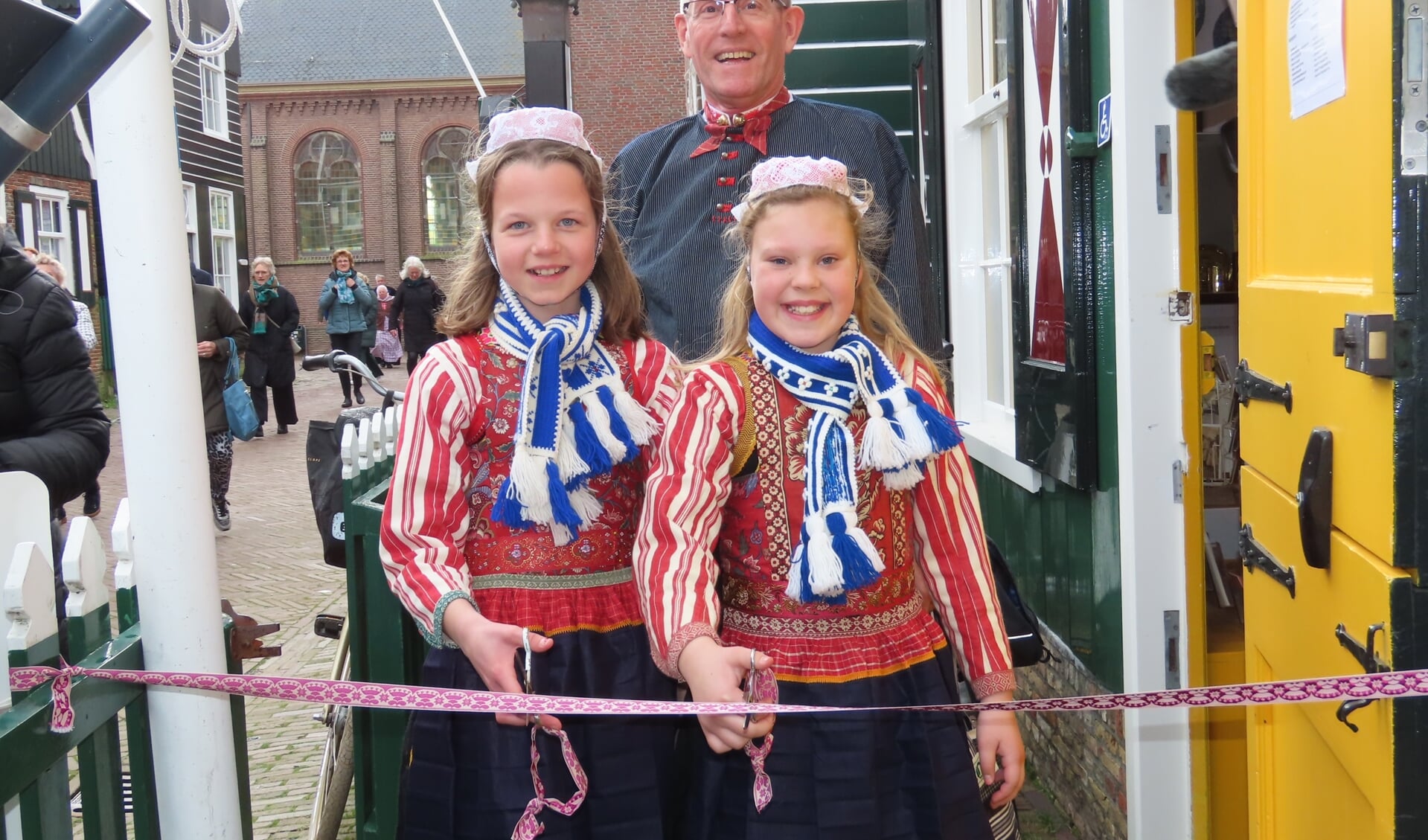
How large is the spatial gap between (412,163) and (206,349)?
26.5 m

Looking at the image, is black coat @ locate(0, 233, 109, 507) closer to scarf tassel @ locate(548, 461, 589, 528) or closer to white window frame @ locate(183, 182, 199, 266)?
scarf tassel @ locate(548, 461, 589, 528)

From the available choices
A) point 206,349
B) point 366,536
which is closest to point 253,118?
point 206,349

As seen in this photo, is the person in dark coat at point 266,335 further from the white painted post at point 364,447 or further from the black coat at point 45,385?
the white painted post at point 364,447

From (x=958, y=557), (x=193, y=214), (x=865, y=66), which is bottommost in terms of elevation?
(x=958, y=557)

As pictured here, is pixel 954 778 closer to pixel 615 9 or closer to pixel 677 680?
pixel 677 680

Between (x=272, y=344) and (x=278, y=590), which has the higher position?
(x=272, y=344)

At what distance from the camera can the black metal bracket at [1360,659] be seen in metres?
1.70

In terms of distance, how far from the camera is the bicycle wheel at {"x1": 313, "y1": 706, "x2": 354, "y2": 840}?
140 inches

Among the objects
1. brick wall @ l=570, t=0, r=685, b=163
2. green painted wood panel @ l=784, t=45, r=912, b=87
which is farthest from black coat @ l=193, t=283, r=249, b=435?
brick wall @ l=570, t=0, r=685, b=163

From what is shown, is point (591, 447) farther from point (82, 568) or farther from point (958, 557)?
point (82, 568)

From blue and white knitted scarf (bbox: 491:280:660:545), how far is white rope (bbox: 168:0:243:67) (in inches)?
34.4

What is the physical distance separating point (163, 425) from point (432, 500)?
1.53 ft

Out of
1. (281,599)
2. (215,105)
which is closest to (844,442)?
(281,599)

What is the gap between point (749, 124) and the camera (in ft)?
9.27
